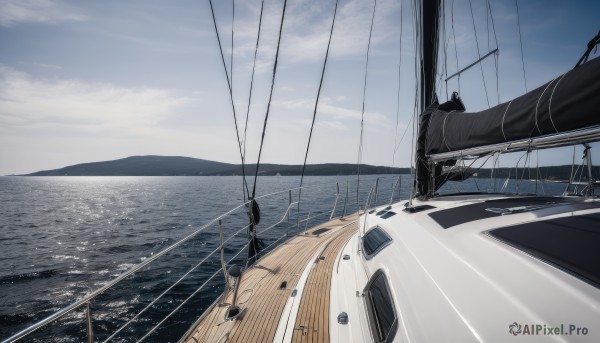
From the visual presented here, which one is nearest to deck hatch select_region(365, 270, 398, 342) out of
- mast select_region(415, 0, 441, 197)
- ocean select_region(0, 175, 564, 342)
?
ocean select_region(0, 175, 564, 342)

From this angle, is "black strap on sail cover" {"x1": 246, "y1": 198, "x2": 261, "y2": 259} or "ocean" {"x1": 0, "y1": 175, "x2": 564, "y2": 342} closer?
"black strap on sail cover" {"x1": 246, "y1": 198, "x2": 261, "y2": 259}

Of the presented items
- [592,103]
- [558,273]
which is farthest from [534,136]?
[558,273]

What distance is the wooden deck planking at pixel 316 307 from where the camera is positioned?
8.34ft

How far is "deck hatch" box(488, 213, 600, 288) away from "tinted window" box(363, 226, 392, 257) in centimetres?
127

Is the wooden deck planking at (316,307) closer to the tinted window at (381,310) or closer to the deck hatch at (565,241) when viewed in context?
the tinted window at (381,310)

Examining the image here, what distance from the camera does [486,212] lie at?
2594 mm

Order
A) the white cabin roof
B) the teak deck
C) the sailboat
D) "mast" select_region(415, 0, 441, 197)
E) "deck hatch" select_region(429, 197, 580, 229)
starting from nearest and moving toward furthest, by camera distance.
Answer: the white cabin roof, the sailboat, "deck hatch" select_region(429, 197, 580, 229), the teak deck, "mast" select_region(415, 0, 441, 197)

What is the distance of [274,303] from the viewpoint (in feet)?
10.6

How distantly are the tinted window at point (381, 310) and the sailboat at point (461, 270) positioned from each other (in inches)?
0.4

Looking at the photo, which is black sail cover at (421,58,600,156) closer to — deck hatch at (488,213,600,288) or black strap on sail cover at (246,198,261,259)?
deck hatch at (488,213,600,288)

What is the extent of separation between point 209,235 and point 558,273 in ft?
50.2

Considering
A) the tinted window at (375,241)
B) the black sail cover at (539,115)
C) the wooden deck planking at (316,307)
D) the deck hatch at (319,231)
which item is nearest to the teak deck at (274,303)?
the wooden deck planking at (316,307)

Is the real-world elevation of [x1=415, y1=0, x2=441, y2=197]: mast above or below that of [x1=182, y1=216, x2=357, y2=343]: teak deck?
above

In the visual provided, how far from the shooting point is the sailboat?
1.34 m
